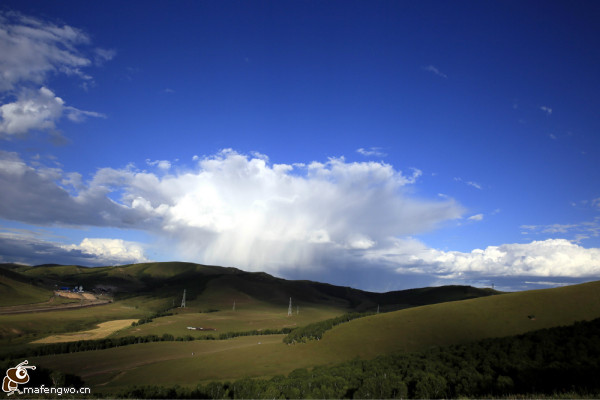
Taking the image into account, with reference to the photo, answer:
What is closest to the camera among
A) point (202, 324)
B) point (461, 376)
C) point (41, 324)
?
point (461, 376)

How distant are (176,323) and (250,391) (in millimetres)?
113158

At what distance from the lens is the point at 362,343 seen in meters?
71.1

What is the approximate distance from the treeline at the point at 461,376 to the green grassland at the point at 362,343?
16.2 metres

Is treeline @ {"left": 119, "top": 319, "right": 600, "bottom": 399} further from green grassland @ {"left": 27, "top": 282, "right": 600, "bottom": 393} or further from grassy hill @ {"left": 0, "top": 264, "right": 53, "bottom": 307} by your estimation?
grassy hill @ {"left": 0, "top": 264, "right": 53, "bottom": 307}

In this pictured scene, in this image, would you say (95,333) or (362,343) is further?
(95,333)

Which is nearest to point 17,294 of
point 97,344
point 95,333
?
point 95,333

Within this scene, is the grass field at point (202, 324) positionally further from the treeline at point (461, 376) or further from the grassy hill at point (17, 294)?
the treeline at point (461, 376)

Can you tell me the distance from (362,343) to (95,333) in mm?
90584

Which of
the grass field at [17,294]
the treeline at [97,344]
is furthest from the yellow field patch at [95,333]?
the grass field at [17,294]

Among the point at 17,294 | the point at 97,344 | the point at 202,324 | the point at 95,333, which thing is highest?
the point at 17,294

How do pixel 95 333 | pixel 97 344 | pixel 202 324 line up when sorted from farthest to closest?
pixel 202 324, pixel 95 333, pixel 97 344

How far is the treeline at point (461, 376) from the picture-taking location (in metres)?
32.7

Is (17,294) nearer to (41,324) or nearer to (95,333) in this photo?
(41,324)

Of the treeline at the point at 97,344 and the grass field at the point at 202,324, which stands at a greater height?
the treeline at the point at 97,344
